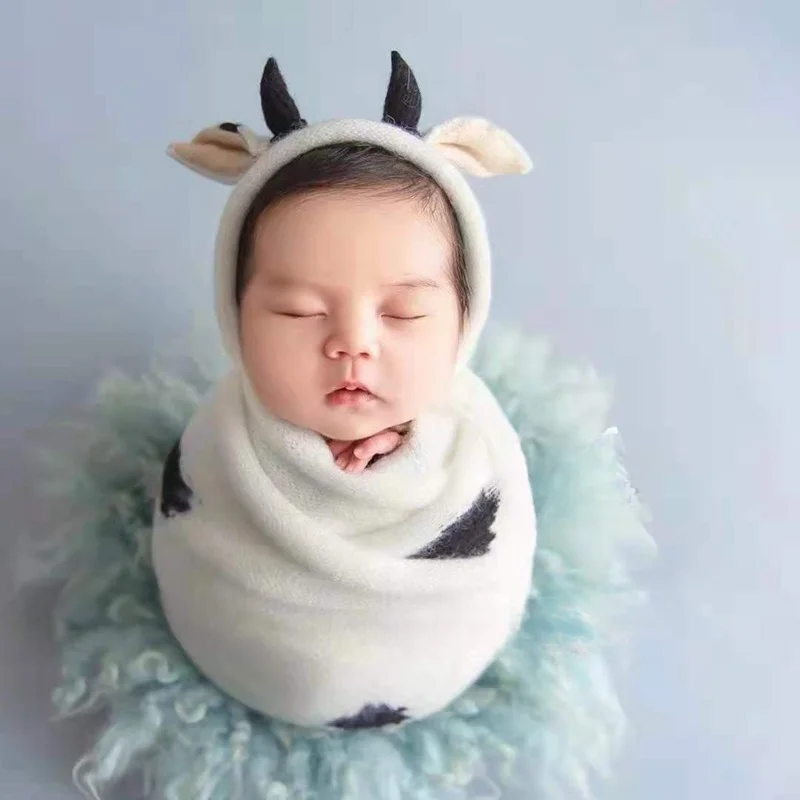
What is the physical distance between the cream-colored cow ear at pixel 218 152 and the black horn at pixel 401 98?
0.11 meters

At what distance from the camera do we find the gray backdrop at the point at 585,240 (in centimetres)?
100

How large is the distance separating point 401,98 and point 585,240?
60 cm

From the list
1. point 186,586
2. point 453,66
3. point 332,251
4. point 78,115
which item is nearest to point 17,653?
point 186,586

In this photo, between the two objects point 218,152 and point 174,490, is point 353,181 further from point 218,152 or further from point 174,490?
point 174,490

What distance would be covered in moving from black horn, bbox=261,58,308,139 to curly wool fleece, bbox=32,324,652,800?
0.37 m

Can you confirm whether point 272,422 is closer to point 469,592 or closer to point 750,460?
point 469,592

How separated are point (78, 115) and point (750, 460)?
2.99 feet

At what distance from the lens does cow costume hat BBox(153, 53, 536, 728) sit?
2.42 ft

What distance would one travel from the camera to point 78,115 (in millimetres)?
1277

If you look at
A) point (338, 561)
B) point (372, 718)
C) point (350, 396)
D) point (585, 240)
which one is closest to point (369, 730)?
point (372, 718)

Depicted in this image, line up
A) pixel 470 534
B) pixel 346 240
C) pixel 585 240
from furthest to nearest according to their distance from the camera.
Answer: pixel 585 240 < pixel 470 534 < pixel 346 240

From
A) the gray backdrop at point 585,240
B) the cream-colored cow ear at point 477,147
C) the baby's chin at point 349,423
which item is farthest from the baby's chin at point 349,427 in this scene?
the gray backdrop at point 585,240

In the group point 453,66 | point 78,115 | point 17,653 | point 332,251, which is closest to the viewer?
point 332,251

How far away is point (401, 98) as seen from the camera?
730 mm
